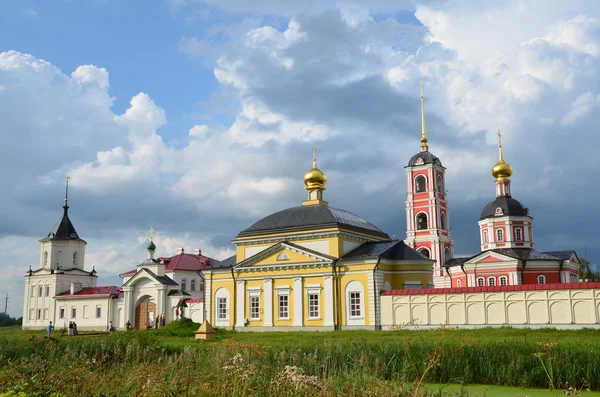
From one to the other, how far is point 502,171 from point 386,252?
1202 inches

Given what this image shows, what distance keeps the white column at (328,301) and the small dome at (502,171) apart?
31557 millimetres

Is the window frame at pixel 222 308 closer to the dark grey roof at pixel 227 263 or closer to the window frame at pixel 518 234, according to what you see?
the dark grey roof at pixel 227 263

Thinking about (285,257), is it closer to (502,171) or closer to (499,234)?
(499,234)

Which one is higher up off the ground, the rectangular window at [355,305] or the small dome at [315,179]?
the small dome at [315,179]

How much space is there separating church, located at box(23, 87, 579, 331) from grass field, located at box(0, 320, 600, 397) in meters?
17.8

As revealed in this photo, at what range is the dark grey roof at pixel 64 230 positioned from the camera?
Answer: 52.5 metres

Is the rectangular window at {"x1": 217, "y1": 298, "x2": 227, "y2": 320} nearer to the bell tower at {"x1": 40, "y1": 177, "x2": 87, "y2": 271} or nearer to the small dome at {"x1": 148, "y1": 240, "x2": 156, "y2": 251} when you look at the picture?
the small dome at {"x1": 148, "y1": 240, "x2": 156, "y2": 251}

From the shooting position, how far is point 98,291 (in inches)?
1839

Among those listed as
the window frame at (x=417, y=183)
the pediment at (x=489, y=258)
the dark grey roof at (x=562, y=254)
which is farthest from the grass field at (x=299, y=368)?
the window frame at (x=417, y=183)

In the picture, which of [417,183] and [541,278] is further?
[417,183]

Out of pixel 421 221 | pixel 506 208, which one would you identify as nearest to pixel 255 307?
pixel 421 221

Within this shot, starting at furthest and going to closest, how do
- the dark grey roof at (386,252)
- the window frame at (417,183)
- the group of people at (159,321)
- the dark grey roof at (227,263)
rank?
the window frame at (417,183)
the group of people at (159,321)
the dark grey roof at (227,263)
the dark grey roof at (386,252)

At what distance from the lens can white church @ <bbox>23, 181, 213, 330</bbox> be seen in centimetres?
4234

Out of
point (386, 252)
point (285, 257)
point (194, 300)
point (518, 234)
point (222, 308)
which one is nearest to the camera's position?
point (386, 252)
